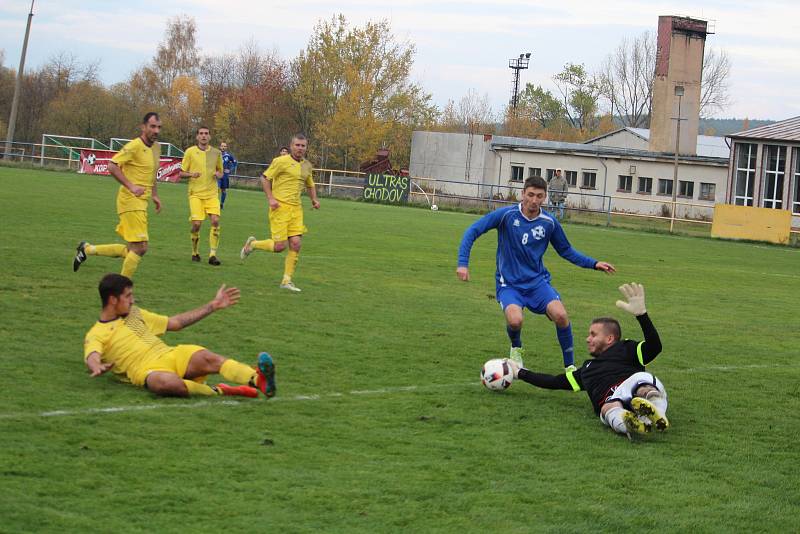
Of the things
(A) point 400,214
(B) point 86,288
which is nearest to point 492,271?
(B) point 86,288

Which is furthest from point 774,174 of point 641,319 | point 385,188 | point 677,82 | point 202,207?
point 641,319

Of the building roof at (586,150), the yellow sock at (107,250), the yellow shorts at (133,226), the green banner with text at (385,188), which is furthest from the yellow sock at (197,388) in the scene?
the building roof at (586,150)

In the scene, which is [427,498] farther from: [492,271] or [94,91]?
[94,91]

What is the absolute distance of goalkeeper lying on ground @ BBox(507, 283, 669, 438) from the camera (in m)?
6.98

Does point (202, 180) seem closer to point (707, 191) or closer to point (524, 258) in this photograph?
point (524, 258)

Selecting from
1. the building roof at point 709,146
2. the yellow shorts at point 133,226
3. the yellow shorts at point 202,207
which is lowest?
the yellow shorts at point 133,226

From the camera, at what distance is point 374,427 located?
22.7 feet

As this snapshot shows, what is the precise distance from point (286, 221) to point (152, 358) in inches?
272

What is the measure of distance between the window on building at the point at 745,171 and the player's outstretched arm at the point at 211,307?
45.9 metres

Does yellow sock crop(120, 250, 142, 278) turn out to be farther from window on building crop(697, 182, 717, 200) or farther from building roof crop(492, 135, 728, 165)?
window on building crop(697, 182, 717, 200)

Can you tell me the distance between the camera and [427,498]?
5.49 m

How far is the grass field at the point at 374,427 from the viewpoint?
17.2 ft

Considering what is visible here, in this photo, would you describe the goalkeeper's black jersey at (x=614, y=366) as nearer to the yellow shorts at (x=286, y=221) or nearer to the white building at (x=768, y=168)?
the yellow shorts at (x=286, y=221)

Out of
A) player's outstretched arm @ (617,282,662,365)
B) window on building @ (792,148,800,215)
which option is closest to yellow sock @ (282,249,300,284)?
player's outstretched arm @ (617,282,662,365)
